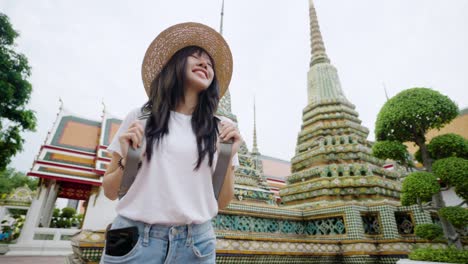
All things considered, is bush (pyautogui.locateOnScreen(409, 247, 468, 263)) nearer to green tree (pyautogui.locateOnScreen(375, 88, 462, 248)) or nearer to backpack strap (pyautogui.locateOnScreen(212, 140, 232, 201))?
green tree (pyautogui.locateOnScreen(375, 88, 462, 248))

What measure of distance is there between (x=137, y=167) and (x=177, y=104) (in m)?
0.47

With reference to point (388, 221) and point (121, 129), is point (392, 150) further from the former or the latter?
point (121, 129)

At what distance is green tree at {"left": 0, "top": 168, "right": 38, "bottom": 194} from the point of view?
2343 centimetres

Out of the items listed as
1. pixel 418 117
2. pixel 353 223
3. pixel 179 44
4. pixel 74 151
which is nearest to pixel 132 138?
pixel 179 44

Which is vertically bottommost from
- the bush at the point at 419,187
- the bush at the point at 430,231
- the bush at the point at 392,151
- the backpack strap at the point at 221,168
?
the bush at the point at 430,231

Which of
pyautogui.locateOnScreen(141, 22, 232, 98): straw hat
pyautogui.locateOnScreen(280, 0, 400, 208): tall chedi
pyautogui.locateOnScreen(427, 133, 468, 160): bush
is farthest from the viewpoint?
pyautogui.locateOnScreen(280, 0, 400, 208): tall chedi

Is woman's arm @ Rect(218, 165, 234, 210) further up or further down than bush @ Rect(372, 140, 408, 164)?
further down

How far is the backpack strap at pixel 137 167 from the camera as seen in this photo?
3.64ft

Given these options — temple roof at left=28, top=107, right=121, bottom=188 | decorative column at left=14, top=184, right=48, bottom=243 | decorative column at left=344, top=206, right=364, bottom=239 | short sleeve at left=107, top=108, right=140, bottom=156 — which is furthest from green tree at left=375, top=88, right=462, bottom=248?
decorative column at left=14, top=184, right=48, bottom=243

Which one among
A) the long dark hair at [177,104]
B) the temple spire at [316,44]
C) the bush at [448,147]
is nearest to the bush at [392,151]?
the bush at [448,147]

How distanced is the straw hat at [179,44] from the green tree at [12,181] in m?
28.7

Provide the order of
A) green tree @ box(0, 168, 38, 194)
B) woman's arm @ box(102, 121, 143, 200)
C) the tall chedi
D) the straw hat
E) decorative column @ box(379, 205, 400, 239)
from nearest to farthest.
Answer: woman's arm @ box(102, 121, 143, 200) → the straw hat → decorative column @ box(379, 205, 400, 239) → the tall chedi → green tree @ box(0, 168, 38, 194)

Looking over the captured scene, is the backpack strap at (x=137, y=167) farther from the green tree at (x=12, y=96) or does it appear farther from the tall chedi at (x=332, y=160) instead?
the green tree at (x=12, y=96)

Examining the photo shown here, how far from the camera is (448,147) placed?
3.85 metres
